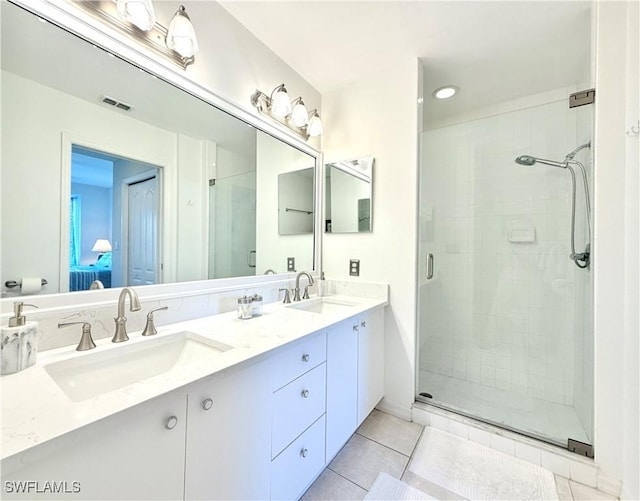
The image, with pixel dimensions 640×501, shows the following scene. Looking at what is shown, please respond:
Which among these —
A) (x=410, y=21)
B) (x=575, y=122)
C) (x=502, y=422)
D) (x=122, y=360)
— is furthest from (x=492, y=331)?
(x=122, y=360)

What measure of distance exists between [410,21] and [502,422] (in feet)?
7.88

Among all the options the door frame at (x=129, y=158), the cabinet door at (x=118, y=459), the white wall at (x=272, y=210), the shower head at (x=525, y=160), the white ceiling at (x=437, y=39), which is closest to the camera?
the cabinet door at (x=118, y=459)

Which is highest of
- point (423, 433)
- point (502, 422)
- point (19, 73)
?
point (19, 73)

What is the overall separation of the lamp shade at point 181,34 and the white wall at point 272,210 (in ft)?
1.89

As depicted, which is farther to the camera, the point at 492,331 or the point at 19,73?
the point at 492,331

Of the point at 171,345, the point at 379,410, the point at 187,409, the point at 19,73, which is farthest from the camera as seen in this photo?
the point at 379,410

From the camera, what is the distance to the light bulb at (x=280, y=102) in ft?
5.46

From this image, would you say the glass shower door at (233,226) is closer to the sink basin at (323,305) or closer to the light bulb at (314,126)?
the sink basin at (323,305)

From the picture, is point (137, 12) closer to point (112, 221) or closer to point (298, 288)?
point (112, 221)

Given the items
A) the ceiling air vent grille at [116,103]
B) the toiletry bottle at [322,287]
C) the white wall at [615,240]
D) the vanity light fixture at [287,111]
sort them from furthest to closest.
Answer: the toiletry bottle at [322,287] → the vanity light fixture at [287,111] → the white wall at [615,240] → the ceiling air vent grille at [116,103]

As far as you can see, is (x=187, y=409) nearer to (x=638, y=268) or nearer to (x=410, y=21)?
(x=638, y=268)

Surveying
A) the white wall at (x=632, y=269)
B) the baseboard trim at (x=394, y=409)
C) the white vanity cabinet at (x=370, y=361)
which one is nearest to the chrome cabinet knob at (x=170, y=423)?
the white vanity cabinet at (x=370, y=361)

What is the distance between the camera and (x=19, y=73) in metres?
0.86

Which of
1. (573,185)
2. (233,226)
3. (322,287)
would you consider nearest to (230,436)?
(233,226)
